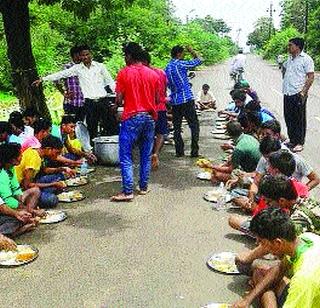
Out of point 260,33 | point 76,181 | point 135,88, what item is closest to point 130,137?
point 135,88

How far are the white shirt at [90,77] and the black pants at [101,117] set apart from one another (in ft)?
0.57

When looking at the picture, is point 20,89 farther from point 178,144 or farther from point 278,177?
point 278,177

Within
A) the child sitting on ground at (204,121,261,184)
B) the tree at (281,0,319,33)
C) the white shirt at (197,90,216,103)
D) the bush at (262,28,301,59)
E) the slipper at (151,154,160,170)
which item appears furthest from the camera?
the tree at (281,0,319,33)

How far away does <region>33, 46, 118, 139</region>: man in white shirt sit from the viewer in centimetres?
847

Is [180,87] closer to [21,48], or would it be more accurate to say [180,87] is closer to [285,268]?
[21,48]

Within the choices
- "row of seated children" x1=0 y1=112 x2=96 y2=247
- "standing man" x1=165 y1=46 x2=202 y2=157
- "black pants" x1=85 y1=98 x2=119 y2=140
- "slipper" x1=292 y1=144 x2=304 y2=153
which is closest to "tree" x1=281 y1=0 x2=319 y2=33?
"slipper" x1=292 y1=144 x2=304 y2=153

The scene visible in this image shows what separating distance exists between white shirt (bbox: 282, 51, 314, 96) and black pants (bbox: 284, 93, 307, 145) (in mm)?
140

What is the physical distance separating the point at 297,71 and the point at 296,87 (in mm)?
287

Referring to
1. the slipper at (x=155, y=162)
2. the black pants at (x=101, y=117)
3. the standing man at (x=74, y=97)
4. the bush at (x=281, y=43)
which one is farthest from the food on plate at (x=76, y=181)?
the bush at (x=281, y=43)

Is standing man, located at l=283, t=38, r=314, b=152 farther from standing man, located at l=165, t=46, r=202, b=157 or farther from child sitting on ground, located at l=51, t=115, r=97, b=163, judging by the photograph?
child sitting on ground, located at l=51, t=115, r=97, b=163

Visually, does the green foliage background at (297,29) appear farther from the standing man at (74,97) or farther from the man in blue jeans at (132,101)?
the man in blue jeans at (132,101)

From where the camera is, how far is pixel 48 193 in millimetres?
6484

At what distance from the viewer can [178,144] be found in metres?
9.04

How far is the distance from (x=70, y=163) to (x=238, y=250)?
11.3 ft
